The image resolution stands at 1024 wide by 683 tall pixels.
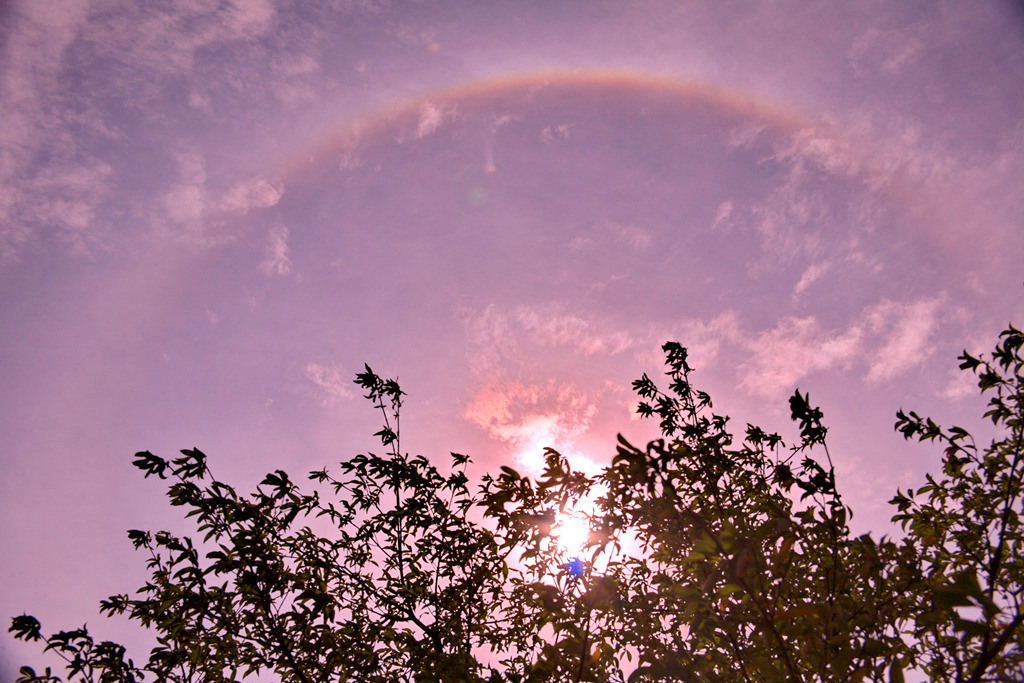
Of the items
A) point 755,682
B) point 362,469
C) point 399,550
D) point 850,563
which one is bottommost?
point 755,682

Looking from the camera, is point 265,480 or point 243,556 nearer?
point 243,556

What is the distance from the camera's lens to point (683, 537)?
11.2 ft

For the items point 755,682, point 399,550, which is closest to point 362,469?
point 399,550

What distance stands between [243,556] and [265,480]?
1040 millimetres

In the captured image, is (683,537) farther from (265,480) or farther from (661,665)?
(265,480)

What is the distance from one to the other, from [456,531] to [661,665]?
2.87m

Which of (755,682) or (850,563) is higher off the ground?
(850,563)

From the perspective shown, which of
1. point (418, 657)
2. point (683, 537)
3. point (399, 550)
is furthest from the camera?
point (399, 550)

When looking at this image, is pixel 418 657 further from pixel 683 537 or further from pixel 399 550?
pixel 683 537

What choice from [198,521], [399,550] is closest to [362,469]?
[399,550]

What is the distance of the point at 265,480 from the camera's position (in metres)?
4.55

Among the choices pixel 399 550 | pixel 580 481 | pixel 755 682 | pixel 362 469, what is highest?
pixel 362 469

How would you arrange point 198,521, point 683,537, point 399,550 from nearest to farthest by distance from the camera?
point 683,537, point 198,521, point 399,550

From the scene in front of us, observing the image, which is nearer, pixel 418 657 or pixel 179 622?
pixel 179 622
